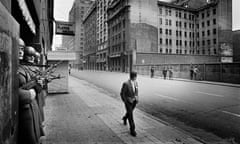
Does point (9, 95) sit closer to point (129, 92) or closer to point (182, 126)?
point (129, 92)

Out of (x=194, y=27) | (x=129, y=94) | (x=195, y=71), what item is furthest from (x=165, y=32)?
(x=129, y=94)

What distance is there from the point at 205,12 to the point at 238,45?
59.8 ft

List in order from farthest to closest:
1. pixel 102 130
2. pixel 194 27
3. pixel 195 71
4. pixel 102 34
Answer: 1. pixel 102 34
2. pixel 194 27
3. pixel 195 71
4. pixel 102 130

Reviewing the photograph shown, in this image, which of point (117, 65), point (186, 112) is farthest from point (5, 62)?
point (117, 65)

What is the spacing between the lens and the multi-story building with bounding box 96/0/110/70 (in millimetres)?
66125

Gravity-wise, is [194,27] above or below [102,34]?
above

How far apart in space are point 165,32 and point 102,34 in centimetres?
2828

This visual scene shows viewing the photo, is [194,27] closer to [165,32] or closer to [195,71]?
[165,32]

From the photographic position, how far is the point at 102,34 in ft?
235

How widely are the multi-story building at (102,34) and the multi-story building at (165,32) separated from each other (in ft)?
24.5

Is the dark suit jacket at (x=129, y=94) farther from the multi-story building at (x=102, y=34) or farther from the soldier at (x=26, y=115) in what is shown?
the multi-story building at (x=102, y=34)

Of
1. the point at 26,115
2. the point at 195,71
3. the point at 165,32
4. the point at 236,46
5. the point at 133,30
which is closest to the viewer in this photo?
the point at 26,115

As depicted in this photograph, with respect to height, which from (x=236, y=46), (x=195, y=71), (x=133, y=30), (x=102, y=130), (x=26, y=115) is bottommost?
(x=102, y=130)

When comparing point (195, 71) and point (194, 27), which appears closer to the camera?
point (195, 71)
